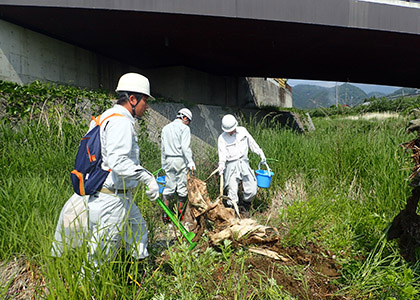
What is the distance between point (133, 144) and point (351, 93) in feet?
11.8

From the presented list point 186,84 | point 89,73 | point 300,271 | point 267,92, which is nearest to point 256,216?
point 300,271

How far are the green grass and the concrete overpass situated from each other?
325 centimetres

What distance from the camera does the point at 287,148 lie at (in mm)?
4902

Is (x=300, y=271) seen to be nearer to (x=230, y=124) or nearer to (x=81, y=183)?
(x=81, y=183)

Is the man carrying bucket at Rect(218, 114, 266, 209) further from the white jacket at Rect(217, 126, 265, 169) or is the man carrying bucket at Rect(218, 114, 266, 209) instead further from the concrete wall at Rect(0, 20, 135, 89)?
the concrete wall at Rect(0, 20, 135, 89)

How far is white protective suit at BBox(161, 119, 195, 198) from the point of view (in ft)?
14.2

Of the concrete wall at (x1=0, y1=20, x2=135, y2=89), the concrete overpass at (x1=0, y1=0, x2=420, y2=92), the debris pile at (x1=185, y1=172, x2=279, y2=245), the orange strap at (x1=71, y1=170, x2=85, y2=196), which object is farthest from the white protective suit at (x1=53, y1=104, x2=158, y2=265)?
the concrete wall at (x1=0, y1=20, x2=135, y2=89)

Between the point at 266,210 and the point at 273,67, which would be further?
the point at 273,67

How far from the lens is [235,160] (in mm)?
4086

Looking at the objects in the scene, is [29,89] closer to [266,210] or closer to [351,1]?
[266,210]

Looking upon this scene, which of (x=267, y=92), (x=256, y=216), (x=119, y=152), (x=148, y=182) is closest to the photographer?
(x=119, y=152)

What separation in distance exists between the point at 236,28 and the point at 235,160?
4.91 metres

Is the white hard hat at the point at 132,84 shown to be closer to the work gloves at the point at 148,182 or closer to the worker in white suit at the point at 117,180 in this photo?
the worker in white suit at the point at 117,180

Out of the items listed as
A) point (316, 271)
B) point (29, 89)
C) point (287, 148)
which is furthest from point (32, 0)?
point (316, 271)
